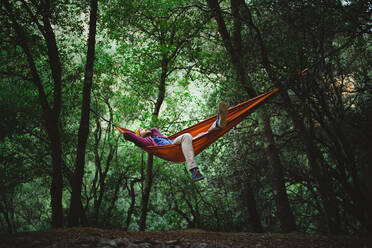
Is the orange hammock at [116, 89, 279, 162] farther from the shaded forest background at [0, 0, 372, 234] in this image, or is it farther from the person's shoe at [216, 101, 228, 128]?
the shaded forest background at [0, 0, 372, 234]

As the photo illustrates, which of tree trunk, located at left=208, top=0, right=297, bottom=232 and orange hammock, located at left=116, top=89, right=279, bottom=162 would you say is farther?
tree trunk, located at left=208, top=0, right=297, bottom=232

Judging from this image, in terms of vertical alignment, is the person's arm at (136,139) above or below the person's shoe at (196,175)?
above

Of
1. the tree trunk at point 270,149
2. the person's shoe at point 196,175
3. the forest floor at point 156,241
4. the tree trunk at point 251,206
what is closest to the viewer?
the forest floor at point 156,241

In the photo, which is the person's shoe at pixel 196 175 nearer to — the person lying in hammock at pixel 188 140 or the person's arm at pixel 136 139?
the person lying in hammock at pixel 188 140

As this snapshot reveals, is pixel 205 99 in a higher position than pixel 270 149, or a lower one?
higher

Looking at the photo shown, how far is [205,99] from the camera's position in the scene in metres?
5.80

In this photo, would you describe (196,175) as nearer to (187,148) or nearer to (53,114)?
(187,148)

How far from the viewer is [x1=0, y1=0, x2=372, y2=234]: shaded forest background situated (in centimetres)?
281

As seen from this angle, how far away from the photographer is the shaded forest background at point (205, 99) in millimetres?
2807

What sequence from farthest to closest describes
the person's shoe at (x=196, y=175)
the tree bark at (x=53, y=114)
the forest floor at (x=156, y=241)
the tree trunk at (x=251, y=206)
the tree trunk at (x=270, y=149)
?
the tree trunk at (x=251, y=206) < the tree trunk at (x=270, y=149) < the tree bark at (x=53, y=114) < the person's shoe at (x=196, y=175) < the forest floor at (x=156, y=241)

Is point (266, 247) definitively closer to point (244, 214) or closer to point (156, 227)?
point (244, 214)

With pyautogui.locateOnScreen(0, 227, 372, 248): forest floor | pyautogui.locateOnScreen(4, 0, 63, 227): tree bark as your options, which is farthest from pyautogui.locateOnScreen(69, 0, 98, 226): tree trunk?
pyautogui.locateOnScreen(0, 227, 372, 248): forest floor

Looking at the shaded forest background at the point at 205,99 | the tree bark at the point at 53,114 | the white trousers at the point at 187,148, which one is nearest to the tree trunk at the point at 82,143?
the shaded forest background at the point at 205,99

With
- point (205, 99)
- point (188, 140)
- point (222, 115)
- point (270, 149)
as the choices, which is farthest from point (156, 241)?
point (205, 99)
